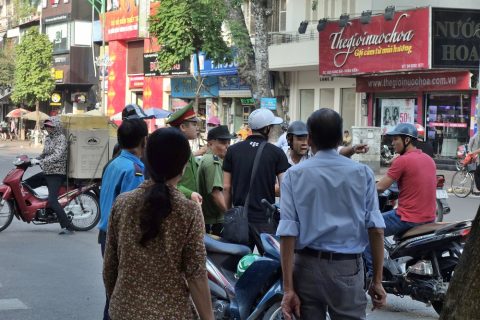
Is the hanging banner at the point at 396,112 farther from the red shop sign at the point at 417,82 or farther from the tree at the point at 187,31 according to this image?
the tree at the point at 187,31

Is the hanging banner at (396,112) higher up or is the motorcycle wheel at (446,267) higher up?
the hanging banner at (396,112)

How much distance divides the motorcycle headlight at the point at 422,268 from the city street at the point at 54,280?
621mm

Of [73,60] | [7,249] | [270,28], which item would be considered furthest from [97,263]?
[73,60]

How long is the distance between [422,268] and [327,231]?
3.04 m

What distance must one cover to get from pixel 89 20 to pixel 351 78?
2877 cm

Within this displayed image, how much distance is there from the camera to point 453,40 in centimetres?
2558

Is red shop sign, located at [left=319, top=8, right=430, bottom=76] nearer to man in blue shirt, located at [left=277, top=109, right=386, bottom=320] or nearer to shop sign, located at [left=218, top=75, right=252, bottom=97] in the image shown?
shop sign, located at [left=218, top=75, right=252, bottom=97]

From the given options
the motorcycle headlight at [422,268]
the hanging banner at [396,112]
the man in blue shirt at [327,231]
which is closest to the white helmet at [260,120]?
the motorcycle headlight at [422,268]

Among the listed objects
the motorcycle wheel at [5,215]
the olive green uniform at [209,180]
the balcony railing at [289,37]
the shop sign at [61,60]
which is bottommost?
the motorcycle wheel at [5,215]

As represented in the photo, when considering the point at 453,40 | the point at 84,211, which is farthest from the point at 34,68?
the point at 84,211

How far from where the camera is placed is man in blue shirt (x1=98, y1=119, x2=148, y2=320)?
5.33 meters

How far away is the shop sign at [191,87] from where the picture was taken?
38.7m

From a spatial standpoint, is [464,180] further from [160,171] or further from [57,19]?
[57,19]

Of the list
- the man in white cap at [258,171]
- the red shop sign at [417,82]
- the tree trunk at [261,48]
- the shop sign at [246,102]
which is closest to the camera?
the man in white cap at [258,171]
